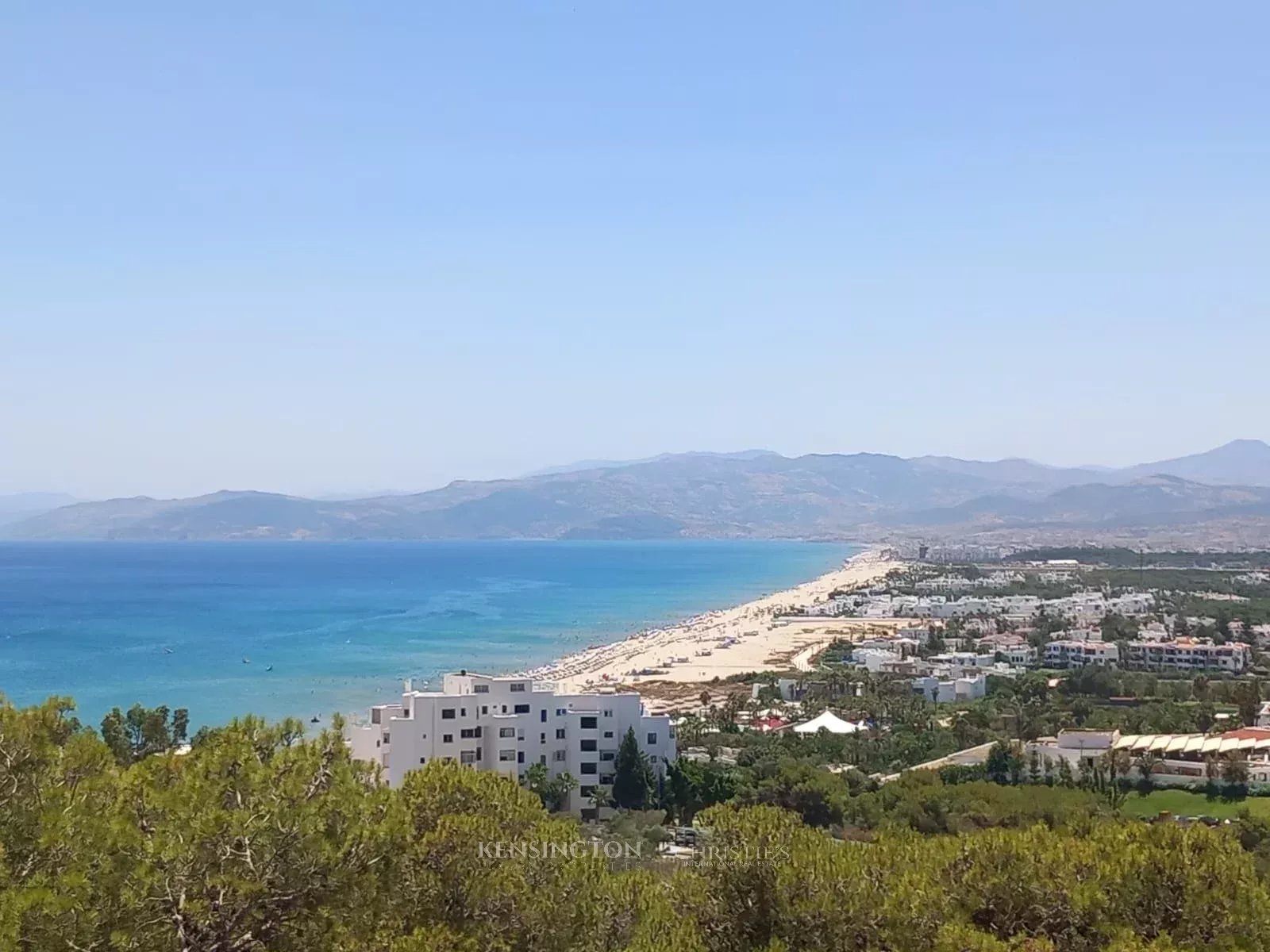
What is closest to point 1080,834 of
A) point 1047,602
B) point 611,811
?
point 611,811

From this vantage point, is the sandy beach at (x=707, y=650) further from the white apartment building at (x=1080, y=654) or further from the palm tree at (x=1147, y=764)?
the palm tree at (x=1147, y=764)

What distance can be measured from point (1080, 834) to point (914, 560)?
126m

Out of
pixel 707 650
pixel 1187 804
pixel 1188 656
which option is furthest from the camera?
pixel 707 650

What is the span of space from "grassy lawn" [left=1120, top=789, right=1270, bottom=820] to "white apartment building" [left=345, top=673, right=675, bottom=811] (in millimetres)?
10282

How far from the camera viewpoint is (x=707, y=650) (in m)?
59.8

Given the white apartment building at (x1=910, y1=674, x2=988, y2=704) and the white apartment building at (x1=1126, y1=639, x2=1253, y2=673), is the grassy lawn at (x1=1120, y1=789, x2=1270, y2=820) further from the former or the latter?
the white apartment building at (x1=1126, y1=639, x2=1253, y2=673)

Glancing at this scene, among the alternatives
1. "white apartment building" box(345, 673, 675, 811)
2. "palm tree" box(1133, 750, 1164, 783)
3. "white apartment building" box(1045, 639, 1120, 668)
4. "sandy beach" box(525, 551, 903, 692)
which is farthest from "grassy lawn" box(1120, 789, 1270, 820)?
"white apartment building" box(1045, 639, 1120, 668)

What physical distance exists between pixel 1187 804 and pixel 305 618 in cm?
6126

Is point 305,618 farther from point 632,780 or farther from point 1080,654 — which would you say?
point 632,780

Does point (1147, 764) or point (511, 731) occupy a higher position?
point (511, 731)

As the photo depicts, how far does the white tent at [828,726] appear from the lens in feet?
107

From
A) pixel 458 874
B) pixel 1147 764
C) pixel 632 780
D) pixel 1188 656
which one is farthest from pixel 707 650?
pixel 458 874

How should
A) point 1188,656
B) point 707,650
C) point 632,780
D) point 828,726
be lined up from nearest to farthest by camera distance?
point 632,780 < point 828,726 < point 1188,656 < point 707,650

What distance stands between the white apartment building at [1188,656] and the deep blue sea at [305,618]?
27.9 metres
